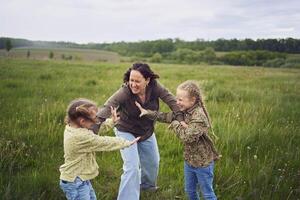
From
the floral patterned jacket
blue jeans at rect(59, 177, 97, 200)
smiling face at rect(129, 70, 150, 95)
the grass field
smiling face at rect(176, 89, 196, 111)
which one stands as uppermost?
smiling face at rect(129, 70, 150, 95)

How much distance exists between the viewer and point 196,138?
341cm

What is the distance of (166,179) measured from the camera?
4559mm

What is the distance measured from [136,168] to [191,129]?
77cm

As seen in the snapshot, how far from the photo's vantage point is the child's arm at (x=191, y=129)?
3.40m

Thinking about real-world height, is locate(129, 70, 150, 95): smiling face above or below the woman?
above

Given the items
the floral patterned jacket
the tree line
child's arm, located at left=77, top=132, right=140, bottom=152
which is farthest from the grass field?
the tree line

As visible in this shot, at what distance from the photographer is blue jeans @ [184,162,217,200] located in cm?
352

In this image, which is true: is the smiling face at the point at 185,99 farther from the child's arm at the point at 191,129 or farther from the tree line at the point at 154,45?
the tree line at the point at 154,45

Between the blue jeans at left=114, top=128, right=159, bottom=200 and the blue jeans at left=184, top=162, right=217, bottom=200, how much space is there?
0.55 m

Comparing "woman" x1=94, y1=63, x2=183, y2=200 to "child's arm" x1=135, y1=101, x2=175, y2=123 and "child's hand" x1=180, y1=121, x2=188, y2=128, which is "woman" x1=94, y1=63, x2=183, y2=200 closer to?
"child's arm" x1=135, y1=101, x2=175, y2=123

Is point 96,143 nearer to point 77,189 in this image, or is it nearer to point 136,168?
point 77,189

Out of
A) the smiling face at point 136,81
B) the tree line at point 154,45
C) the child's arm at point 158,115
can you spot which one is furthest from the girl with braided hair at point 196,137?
the tree line at point 154,45

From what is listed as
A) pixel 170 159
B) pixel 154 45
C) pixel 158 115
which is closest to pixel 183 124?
pixel 158 115

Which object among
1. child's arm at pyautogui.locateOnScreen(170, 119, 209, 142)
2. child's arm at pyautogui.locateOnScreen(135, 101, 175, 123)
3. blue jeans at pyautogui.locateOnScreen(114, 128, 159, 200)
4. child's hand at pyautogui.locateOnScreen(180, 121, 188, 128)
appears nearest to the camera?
child's arm at pyautogui.locateOnScreen(170, 119, 209, 142)
